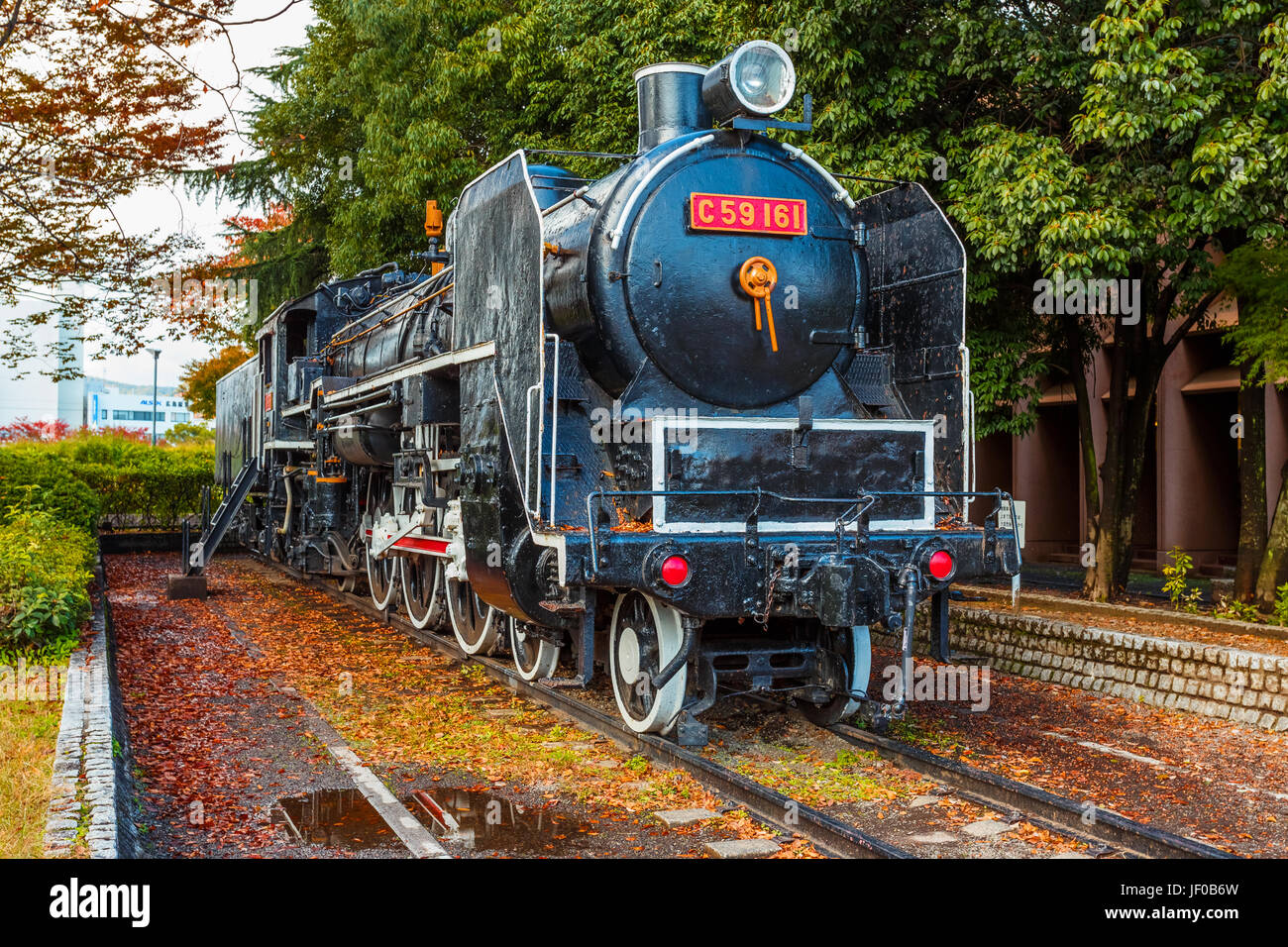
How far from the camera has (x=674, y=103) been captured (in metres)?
7.05

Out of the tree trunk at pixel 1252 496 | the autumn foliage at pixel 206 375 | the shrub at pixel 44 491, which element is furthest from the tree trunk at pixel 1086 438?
the autumn foliage at pixel 206 375

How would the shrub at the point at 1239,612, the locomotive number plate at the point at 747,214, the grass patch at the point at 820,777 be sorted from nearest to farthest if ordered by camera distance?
1. the grass patch at the point at 820,777
2. the locomotive number plate at the point at 747,214
3. the shrub at the point at 1239,612

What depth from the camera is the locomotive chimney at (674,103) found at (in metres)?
7.04

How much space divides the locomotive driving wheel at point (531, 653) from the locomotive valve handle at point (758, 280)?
2592 mm

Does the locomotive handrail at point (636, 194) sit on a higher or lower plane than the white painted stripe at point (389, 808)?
higher

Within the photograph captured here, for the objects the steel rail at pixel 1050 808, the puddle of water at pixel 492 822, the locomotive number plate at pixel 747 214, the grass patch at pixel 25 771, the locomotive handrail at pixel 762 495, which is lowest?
the puddle of water at pixel 492 822

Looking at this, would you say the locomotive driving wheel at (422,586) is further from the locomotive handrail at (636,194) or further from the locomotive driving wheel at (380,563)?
the locomotive handrail at (636,194)

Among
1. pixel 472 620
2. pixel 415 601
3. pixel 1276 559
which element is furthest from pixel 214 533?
pixel 1276 559

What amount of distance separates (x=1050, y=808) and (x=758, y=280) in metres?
3.23

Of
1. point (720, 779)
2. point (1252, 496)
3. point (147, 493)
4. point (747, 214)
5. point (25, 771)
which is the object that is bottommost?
point (720, 779)

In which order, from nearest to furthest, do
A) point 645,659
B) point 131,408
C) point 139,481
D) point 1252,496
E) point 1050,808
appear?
point 1050,808
point 645,659
point 1252,496
point 139,481
point 131,408

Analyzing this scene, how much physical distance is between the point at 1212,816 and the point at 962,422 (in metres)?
2.56

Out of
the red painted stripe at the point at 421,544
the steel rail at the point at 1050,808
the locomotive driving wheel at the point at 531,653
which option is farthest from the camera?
the red painted stripe at the point at 421,544

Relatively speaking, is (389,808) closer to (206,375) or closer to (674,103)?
(674,103)
